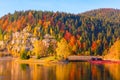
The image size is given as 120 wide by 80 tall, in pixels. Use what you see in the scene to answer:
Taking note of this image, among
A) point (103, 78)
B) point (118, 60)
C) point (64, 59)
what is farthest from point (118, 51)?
point (103, 78)

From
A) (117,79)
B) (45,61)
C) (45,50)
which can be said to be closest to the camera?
(117,79)

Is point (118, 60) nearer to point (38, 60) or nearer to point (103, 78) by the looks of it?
point (38, 60)

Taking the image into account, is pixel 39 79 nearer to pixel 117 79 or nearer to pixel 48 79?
pixel 48 79

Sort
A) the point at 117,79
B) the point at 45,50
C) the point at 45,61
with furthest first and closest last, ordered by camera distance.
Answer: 1. the point at 45,50
2. the point at 45,61
3. the point at 117,79

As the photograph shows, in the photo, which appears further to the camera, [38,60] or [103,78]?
[38,60]

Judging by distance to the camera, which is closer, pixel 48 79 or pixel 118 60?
pixel 48 79

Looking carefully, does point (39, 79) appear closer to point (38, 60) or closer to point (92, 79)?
point (92, 79)

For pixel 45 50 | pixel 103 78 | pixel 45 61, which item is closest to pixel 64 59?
pixel 45 61

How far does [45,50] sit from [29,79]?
10927 cm

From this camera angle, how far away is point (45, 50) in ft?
653

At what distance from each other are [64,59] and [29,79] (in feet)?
288

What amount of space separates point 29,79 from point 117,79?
895 inches

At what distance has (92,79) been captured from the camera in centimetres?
9088

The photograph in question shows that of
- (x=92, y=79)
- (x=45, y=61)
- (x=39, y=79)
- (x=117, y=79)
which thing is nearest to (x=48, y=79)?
(x=39, y=79)
